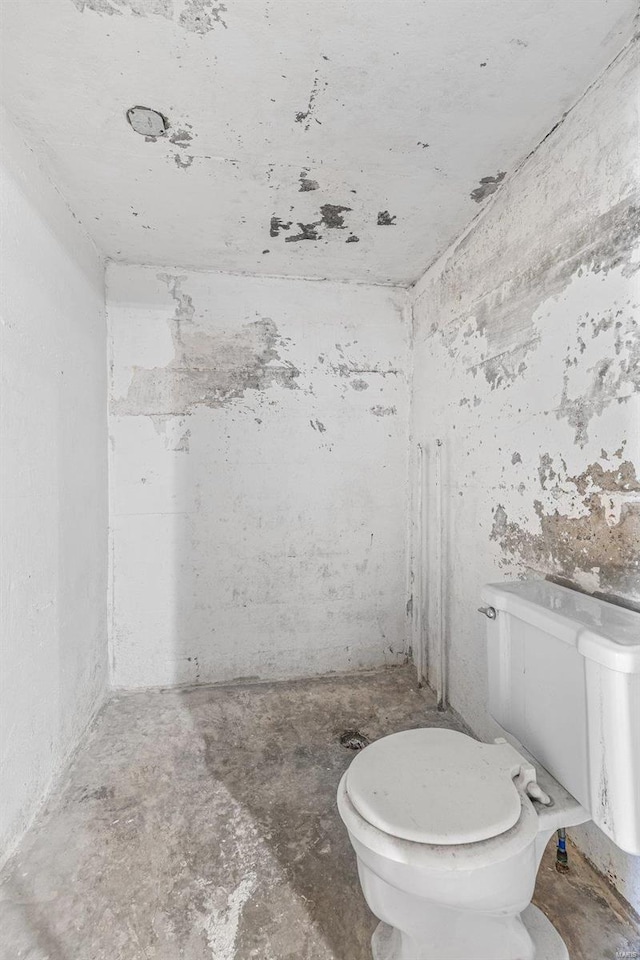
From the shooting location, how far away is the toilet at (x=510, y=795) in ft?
3.10

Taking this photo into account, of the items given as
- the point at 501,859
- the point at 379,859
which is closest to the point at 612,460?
the point at 501,859

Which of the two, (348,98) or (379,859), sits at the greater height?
(348,98)

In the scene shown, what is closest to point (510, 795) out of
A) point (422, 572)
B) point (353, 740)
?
point (353, 740)

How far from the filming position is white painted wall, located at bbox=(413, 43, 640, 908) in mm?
1248

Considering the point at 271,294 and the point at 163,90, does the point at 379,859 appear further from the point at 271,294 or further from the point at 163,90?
the point at 271,294

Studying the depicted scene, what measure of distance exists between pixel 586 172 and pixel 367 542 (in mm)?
1862

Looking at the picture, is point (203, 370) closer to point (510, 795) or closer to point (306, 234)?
point (306, 234)

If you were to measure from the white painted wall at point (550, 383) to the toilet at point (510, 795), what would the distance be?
0.85 feet

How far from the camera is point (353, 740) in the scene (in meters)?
2.04

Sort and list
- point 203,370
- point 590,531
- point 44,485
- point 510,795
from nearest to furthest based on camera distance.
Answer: point 510,795 < point 590,531 < point 44,485 < point 203,370

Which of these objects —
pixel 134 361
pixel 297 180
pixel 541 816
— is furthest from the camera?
pixel 134 361

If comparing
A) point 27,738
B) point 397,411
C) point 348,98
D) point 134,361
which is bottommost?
point 27,738

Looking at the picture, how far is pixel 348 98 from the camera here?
1.39 m

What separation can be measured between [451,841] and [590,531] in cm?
87
